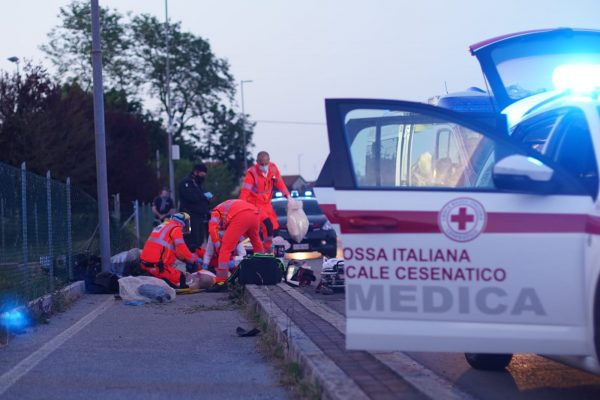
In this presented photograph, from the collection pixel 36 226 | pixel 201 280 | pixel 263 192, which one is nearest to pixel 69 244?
pixel 201 280

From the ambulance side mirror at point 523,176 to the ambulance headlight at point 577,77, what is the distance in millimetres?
1647

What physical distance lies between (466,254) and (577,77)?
226 centimetres

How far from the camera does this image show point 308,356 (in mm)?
7156

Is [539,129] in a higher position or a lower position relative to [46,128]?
lower

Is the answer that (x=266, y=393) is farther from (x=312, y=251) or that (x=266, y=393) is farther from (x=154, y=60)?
(x=154, y=60)

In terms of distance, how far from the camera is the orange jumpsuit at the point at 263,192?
52.3 feet

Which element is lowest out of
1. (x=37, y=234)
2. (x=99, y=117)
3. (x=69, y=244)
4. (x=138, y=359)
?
(x=138, y=359)

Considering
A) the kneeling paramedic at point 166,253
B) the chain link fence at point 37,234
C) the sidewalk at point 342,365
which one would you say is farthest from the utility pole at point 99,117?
the sidewalk at point 342,365

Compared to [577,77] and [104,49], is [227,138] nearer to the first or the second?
[104,49]

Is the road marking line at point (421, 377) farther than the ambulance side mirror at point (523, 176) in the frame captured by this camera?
Yes

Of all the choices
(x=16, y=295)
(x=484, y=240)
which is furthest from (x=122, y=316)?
(x=484, y=240)

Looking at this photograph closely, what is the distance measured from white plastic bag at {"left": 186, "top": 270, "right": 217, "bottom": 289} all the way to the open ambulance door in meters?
9.24

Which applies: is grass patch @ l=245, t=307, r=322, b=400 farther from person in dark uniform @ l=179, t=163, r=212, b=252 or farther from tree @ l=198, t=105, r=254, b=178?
tree @ l=198, t=105, r=254, b=178

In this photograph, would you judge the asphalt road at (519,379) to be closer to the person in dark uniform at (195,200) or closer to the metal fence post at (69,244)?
the metal fence post at (69,244)
